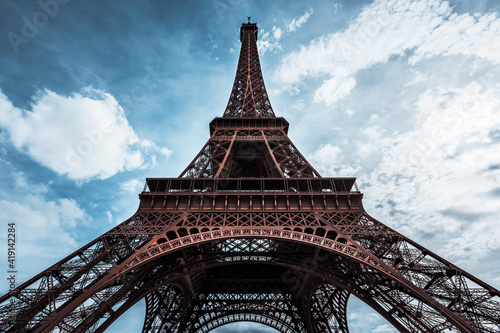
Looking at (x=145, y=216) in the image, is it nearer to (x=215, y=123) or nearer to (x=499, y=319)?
(x=215, y=123)

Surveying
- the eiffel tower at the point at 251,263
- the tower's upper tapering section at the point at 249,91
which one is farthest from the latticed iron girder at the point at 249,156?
the tower's upper tapering section at the point at 249,91

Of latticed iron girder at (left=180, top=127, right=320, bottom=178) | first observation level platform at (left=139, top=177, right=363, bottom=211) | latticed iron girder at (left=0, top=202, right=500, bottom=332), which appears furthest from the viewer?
latticed iron girder at (left=180, top=127, right=320, bottom=178)

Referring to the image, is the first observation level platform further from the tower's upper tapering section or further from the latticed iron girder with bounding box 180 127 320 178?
the tower's upper tapering section

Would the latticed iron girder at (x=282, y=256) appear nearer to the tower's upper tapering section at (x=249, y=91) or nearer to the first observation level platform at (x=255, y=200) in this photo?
the first observation level platform at (x=255, y=200)

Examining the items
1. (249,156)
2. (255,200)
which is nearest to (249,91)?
(249,156)

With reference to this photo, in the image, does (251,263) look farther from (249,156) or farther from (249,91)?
(249,91)

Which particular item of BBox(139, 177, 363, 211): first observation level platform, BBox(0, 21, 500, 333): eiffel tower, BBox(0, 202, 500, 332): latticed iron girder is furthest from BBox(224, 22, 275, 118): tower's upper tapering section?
BBox(0, 202, 500, 332): latticed iron girder

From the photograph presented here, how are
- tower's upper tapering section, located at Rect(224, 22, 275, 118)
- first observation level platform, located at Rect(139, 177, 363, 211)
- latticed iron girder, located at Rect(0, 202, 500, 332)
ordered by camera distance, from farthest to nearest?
tower's upper tapering section, located at Rect(224, 22, 275, 118), first observation level platform, located at Rect(139, 177, 363, 211), latticed iron girder, located at Rect(0, 202, 500, 332)

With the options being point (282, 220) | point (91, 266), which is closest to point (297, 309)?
point (282, 220)

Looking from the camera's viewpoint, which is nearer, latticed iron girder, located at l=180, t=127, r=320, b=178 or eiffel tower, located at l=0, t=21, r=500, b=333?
eiffel tower, located at l=0, t=21, r=500, b=333
